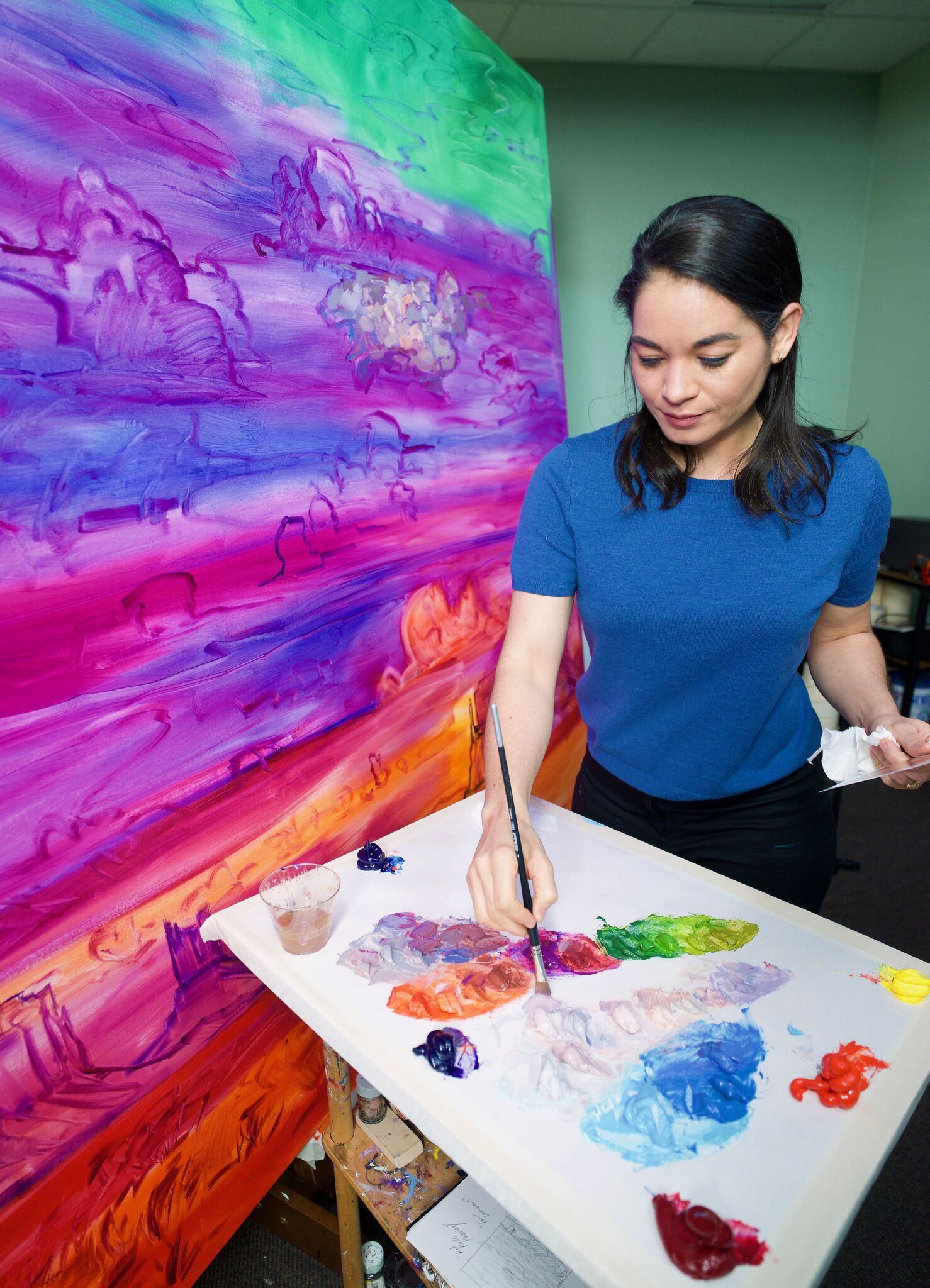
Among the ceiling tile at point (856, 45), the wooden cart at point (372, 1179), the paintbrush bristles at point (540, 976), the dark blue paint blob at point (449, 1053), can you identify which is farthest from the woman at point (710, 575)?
the ceiling tile at point (856, 45)

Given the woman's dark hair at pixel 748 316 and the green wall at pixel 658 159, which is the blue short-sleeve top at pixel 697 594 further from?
the green wall at pixel 658 159

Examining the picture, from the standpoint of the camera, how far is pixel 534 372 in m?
1.63

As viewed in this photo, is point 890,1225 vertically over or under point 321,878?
under

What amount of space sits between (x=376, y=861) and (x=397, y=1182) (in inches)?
17.1

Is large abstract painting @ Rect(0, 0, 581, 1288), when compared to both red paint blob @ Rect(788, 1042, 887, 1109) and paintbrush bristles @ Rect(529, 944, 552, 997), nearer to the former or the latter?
paintbrush bristles @ Rect(529, 944, 552, 997)

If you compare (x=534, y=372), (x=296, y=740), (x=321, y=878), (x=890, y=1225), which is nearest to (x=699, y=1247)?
(x=321, y=878)

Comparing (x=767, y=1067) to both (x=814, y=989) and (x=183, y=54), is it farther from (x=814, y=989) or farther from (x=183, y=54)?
(x=183, y=54)

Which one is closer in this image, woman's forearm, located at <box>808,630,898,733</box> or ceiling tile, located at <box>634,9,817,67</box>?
woman's forearm, located at <box>808,630,898,733</box>

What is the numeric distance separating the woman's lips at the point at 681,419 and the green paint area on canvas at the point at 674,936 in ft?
2.08

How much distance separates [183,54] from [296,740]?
83 cm

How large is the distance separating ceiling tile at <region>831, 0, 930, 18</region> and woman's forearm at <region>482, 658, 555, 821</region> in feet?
8.44

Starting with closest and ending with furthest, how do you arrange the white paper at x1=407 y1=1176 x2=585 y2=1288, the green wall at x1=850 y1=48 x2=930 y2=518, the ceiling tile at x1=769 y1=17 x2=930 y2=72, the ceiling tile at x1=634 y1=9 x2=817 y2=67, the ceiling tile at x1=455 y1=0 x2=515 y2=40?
the white paper at x1=407 y1=1176 x2=585 y2=1288 → the ceiling tile at x1=455 y1=0 x2=515 y2=40 → the ceiling tile at x1=634 y1=9 x2=817 y2=67 → the ceiling tile at x1=769 y1=17 x2=930 y2=72 → the green wall at x1=850 y1=48 x2=930 y2=518

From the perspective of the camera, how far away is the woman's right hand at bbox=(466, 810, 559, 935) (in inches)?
34.7

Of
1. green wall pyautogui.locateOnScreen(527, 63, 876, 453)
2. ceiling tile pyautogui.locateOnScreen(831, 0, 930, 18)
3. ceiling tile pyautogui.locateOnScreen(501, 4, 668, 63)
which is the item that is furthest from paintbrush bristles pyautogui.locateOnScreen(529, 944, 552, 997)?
ceiling tile pyautogui.locateOnScreen(831, 0, 930, 18)
